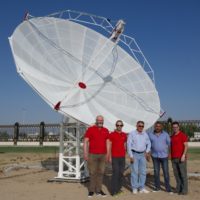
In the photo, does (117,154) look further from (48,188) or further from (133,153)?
(48,188)

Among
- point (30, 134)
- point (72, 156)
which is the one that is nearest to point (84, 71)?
point (72, 156)

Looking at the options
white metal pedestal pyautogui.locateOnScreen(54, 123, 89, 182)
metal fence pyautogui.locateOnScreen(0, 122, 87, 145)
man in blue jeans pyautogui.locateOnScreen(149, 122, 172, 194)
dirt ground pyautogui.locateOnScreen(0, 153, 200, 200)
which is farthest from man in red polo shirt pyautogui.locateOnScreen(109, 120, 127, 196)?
metal fence pyautogui.locateOnScreen(0, 122, 87, 145)

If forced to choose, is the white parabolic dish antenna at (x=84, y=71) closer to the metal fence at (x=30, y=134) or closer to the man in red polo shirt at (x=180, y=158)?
the man in red polo shirt at (x=180, y=158)

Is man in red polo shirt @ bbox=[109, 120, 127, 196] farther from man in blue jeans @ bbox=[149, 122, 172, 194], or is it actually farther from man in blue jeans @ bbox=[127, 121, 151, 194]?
man in blue jeans @ bbox=[149, 122, 172, 194]

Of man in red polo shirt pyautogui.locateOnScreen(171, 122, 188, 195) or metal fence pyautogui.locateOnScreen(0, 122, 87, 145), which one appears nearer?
man in red polo shirt pyautogui.locateOnScreen(171, 122, 188, 195)

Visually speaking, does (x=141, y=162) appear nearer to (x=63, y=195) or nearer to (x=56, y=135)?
(x=63, y=195)

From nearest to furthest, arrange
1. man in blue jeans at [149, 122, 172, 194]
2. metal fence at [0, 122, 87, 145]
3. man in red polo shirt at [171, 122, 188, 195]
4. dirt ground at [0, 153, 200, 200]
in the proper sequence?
dirt ground at [0, 153, 200, 200] < man in red polo shirt at [171, 122, 188, 195] < man in blue jeans at [149, 122, 172, 194] < metal fence at [0, 122, 87, 145]

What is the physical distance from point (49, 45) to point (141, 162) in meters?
6.02

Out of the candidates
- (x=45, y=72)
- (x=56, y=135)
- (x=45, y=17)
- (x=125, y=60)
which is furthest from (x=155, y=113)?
(x=56, y=135)

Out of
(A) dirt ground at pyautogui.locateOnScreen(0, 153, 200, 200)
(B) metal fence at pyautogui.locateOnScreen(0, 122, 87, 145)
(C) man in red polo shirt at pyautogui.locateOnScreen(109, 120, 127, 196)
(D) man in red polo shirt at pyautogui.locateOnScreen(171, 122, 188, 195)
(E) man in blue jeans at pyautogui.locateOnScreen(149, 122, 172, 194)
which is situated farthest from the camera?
(B) metal fence at pyautogui.locateOnScreen(0, 122, 87, 145)

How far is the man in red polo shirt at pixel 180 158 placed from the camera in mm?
11352

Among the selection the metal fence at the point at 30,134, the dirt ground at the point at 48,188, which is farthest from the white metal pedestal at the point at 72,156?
the metal fence at the point at 30,134

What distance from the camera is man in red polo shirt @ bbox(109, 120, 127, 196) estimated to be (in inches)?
452

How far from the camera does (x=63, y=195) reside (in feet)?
37.5
